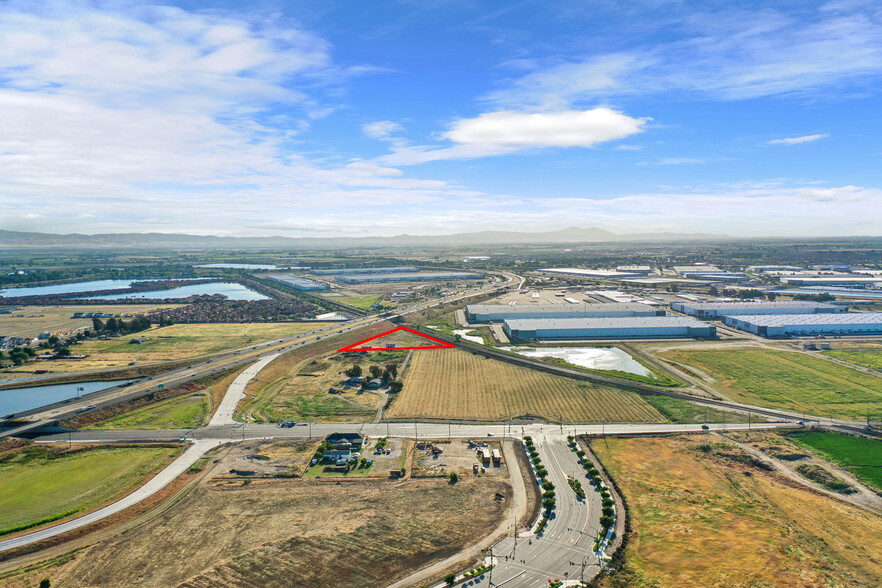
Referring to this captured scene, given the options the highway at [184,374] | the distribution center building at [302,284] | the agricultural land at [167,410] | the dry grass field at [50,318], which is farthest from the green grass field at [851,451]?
the distribution center building at [302,284]

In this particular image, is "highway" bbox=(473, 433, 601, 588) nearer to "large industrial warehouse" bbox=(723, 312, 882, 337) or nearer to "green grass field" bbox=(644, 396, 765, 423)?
"green grass field" bbox=(644, 396, 765, 423)

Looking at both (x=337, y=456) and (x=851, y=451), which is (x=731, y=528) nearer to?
(x=851, y=451)

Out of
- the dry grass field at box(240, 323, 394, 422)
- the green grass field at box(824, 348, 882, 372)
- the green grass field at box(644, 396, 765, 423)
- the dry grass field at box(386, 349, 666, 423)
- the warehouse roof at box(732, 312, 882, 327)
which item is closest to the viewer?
the green grass field at box(644, 396, 765, 423)

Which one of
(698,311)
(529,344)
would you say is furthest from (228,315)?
(698,311)

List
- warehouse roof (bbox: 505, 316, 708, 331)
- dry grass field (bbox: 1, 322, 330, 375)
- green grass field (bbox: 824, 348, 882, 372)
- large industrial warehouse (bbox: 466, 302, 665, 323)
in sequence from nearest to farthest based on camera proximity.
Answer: green grass field (bbox: 824, 348, 882, 372) < dry grass field (bbox: 1, 322, 330, 375) < warehouse roof (bbox: 505, 316, 708, 331) < large industrial warehouse (bbox: 466, 302, 665, 323)

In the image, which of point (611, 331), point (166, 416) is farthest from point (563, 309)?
point (166, 416)

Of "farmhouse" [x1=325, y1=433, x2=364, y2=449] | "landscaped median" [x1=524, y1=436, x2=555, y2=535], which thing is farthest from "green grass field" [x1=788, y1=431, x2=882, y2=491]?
"farmhouse" [x1=325, y1=433, x2=364, y2=449]

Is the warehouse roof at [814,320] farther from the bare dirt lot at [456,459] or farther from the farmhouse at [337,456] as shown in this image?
the farmhouse at [337,456]
